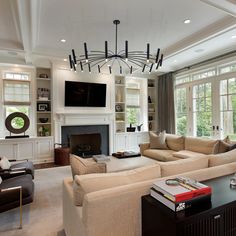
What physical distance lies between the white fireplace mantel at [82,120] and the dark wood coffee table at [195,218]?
15.4 feet

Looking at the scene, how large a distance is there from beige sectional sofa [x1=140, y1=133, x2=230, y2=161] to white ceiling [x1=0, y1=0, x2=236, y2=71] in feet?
7.39

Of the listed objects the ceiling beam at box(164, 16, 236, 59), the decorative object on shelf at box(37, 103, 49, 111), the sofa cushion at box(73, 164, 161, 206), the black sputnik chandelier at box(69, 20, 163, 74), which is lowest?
the sofa cushion at box(73, 164, 161, 206)

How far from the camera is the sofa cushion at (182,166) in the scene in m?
1.87

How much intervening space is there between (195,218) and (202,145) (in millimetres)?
3414

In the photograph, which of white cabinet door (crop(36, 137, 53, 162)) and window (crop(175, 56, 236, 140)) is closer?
window (crop(175, 56, 236, 140))

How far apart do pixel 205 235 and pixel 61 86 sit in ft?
17.7

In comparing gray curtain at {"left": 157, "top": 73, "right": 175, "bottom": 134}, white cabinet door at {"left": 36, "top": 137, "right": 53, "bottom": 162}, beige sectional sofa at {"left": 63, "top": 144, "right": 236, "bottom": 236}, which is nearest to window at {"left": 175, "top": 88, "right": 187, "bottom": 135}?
gray curtain at {"left": 157, "top": 73, "right": 175, "bottom": 134}

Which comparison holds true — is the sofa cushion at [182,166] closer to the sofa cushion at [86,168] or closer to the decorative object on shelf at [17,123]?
the sofa cushion at [86,168]

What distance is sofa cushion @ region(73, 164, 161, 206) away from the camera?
1542 millimetres

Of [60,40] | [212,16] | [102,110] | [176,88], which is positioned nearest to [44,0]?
[60,40]

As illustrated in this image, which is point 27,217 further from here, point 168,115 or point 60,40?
point 168,115

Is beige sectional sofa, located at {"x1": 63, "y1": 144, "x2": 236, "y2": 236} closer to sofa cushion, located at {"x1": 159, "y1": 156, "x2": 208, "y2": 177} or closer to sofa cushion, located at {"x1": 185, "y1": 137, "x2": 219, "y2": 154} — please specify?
sofa cushion, located at {"x1": 159, "y1": 156, "x2": 208, "y2": 177}

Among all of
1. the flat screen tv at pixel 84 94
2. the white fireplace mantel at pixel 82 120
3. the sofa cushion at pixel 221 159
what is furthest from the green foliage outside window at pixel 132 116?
the sofa cushion at pixel 221 159

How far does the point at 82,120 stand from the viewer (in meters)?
6.06
